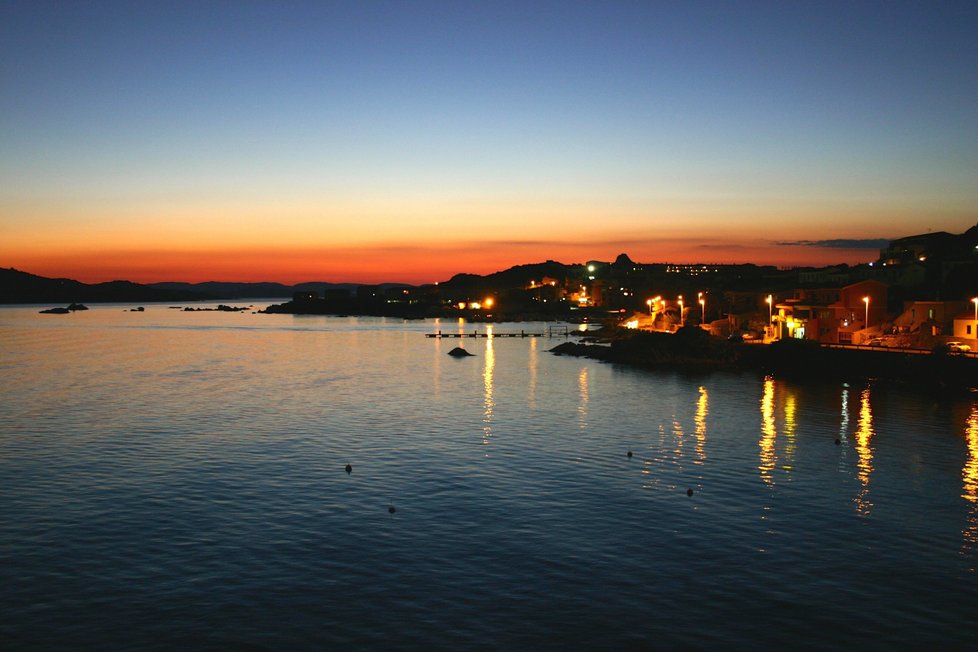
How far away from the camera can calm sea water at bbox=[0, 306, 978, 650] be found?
54.2ft

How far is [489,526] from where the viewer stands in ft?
77.4

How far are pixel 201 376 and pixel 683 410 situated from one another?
48290 mm

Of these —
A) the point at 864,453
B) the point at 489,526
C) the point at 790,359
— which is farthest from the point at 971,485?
the point at 790,359

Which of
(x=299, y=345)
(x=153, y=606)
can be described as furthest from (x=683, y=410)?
(x=299, y=345)

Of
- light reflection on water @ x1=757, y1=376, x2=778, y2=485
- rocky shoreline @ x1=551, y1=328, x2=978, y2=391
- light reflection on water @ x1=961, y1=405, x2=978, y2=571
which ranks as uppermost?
rocky shoreline @ x1=551, y1=328, x2=978, y2=391

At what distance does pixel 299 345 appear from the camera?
12312 centimetres

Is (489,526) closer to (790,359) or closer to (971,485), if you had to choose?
(971,485)

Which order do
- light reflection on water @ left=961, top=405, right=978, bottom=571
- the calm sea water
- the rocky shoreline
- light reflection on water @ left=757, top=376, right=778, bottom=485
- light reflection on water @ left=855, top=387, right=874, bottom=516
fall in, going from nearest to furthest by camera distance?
the calm sea water, light reflection on water @ left=961, top=405, right=978, bottom=571, light reflection on water @ left=855, top=387, right=874, bottom=516, light reflection on water @ left=757, top=376, right=778, bottom=485, the rocky shoreline

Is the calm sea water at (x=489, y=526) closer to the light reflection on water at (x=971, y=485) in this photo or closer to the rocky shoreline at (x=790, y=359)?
the light reflection on water at (x=971, y=485)

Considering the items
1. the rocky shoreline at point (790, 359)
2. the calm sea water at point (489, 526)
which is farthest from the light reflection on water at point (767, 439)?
the rocky shoreline at point (790, 359)

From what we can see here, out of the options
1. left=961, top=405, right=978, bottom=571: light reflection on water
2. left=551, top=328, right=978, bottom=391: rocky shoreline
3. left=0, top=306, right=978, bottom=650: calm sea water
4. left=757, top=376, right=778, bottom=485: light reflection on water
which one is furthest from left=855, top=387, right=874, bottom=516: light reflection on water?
left=551, top=328, right=978, bottom=391: rocky shoreline

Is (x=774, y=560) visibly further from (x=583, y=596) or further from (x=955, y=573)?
(x=583, y=596)

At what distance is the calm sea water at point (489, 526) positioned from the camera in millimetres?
16516

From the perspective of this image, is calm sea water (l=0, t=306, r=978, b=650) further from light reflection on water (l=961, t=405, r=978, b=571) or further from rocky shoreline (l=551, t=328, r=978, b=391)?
rocky shoreline (l=551, t=328, r=978, b=391)
